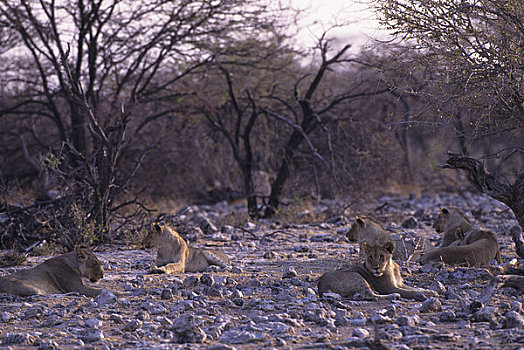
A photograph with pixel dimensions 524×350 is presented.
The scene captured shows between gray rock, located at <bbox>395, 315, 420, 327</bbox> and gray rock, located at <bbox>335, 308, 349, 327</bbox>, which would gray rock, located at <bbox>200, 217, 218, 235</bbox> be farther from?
gray rock, located at <bbox>395, 315, 420, 327</bbox>

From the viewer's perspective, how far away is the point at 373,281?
723 cm

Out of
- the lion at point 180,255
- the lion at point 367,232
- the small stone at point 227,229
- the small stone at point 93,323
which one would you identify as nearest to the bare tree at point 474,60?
the lion at point 367,232

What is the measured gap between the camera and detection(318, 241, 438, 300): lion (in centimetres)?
701

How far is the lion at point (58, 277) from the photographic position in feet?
24.0

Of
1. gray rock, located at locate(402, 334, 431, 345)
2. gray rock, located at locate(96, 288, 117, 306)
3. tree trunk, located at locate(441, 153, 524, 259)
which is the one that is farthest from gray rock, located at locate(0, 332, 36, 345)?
tree trunk, located at locate(441, 153, 524, 259)

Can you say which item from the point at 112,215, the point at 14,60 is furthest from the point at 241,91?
the point at 112,215

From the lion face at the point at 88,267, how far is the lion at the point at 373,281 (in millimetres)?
2663

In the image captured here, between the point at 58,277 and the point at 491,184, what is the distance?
502 centimetres

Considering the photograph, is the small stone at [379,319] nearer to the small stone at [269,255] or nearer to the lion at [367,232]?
the lion at [367,232]

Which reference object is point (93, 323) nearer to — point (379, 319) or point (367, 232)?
point (379, 319)

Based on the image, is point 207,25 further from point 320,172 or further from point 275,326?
point 275,326

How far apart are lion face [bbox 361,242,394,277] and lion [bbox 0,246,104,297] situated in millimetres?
2983

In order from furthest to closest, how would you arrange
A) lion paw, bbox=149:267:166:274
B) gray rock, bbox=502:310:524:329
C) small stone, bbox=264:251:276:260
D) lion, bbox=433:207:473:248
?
lion, bbox=433:207:473:248 < small stone, bbox=264:251:276:260 < lion paw, bbox=149:267:166:274 < gray rock, bbox=502:310:524:329

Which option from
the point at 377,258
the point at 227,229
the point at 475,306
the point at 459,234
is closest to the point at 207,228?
the point at 227,229
